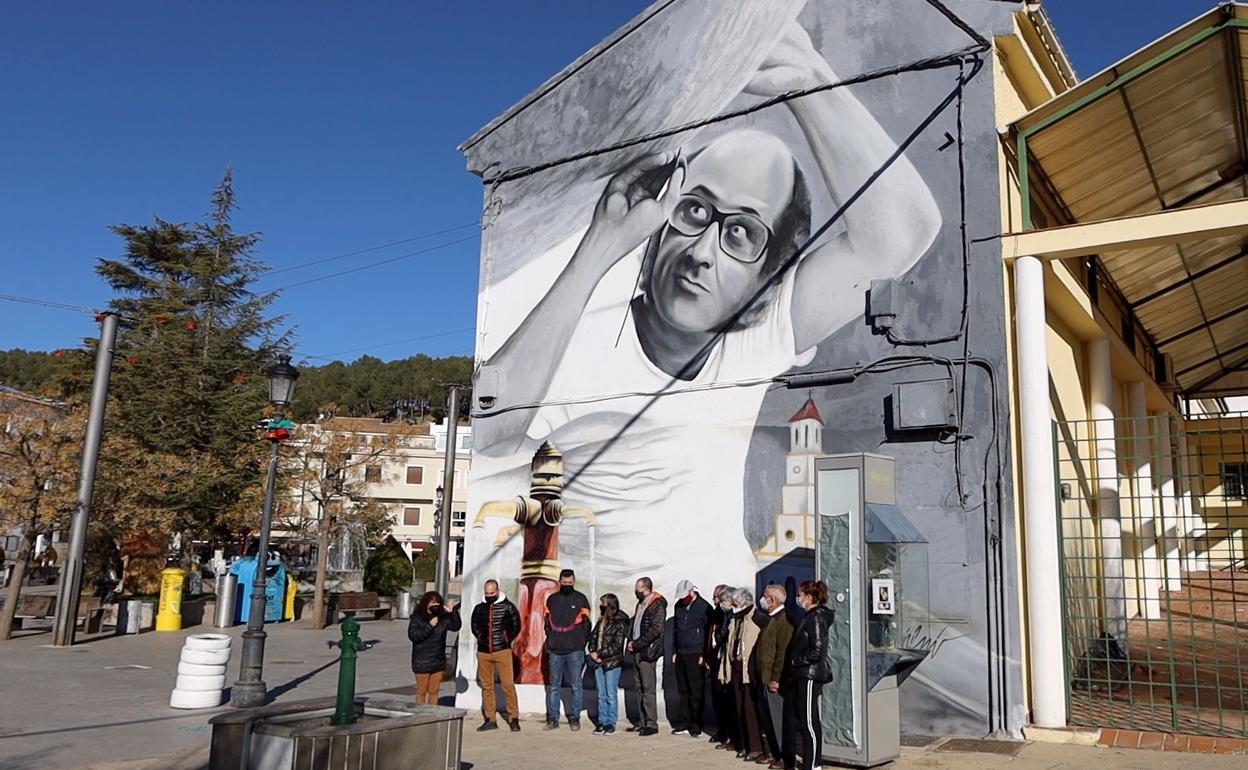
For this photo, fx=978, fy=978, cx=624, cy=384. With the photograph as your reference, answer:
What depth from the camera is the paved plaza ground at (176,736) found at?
336 inches

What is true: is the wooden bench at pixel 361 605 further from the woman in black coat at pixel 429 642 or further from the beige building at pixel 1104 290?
the beige building at pixel 1104 290

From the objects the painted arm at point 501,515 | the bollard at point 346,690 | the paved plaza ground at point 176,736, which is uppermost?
the painted arm at point 501,515

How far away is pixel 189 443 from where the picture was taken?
109 feet

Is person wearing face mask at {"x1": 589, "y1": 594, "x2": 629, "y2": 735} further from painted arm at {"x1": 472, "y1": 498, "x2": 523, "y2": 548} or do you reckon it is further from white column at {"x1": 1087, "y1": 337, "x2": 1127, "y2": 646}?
white column at {"x1": 1087, "y1": 337, "x2": 1127, "y2": 646}

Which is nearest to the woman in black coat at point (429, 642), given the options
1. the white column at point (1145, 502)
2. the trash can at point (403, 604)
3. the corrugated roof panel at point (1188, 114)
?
the corrugated roof panel at point (1188, 114)

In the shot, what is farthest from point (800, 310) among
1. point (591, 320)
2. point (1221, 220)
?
point (1221, 220)

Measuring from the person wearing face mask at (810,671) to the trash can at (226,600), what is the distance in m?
19.3

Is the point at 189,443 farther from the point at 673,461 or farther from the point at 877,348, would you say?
the point at 877,348

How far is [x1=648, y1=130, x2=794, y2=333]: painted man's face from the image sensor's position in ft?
39.8

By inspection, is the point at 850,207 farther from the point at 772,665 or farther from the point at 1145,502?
the point at 1145,502

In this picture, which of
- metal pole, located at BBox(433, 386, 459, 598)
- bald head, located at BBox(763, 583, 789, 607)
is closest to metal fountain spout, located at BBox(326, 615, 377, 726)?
bald head, located at BBox(763, 583, 789, 607)

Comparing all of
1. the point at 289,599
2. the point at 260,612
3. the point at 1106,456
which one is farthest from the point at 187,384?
the point at 1106,456

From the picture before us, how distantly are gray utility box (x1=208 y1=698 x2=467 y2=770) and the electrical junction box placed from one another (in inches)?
225

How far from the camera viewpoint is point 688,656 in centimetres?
1065
